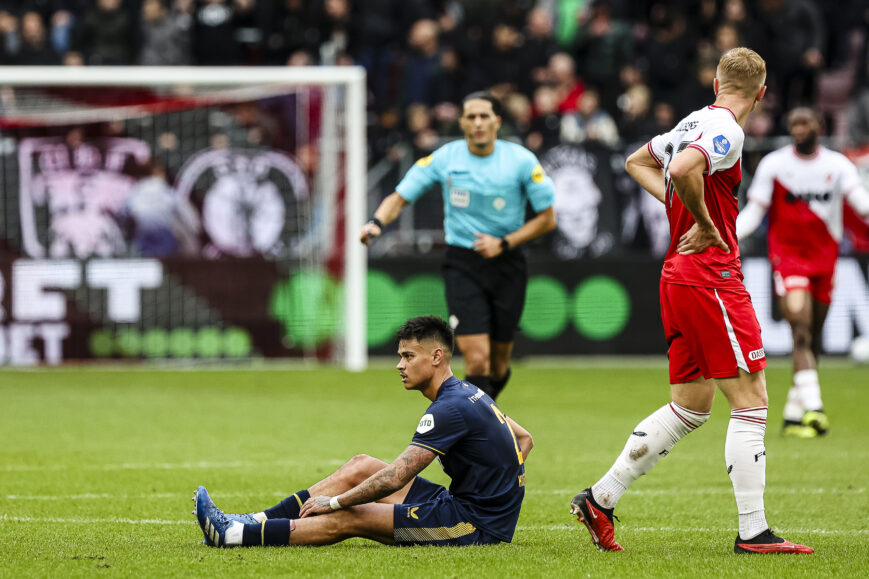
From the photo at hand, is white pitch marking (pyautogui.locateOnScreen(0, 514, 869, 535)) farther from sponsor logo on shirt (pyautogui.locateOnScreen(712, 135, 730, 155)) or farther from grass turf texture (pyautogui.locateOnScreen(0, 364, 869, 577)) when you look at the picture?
sponsor logo on shirt (pyautogui.locateOnScreen(712, 135, 730, 155))

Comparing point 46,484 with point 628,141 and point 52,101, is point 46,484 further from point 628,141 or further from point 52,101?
point 628,141

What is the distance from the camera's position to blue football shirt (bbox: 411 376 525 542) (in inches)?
240

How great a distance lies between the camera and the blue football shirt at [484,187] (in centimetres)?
985

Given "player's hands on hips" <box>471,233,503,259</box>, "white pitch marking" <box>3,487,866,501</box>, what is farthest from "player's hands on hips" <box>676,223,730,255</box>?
"player's hands on hips" <box>471,233,503,259</box>

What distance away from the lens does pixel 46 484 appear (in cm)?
873

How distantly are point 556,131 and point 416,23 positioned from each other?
2.99 m

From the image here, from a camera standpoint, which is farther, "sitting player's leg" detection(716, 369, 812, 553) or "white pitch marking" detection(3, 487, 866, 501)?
"white pitch marking" detection(3, 487, 866, 501)

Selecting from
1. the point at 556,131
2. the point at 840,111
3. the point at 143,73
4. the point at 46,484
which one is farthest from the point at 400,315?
the point at 46,484

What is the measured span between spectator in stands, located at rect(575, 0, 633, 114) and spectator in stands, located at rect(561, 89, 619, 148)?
1.06 m

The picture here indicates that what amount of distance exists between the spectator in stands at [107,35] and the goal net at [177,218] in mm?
2079

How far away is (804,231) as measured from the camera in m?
11.6

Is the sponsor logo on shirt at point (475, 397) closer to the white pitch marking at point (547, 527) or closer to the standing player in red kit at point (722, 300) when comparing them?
the standing player in red kit at point (722, 300)

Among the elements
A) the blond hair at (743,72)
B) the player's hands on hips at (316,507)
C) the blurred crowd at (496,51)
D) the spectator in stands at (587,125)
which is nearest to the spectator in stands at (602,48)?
the blurred crowd at (496,51)

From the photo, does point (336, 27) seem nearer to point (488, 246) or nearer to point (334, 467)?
point (488, 246)
